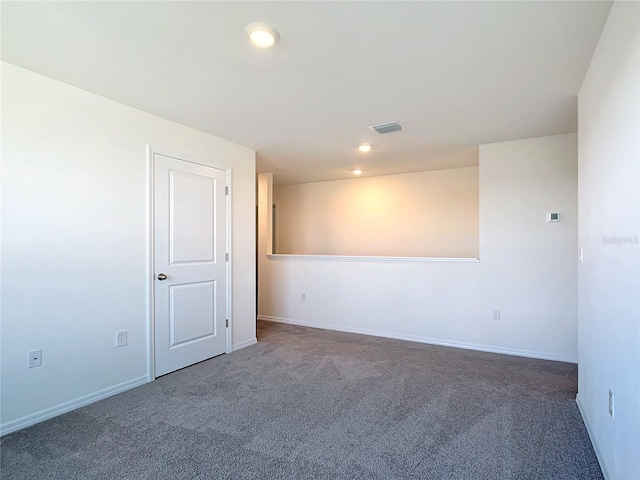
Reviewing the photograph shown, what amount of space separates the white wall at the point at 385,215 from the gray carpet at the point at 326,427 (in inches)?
93.5

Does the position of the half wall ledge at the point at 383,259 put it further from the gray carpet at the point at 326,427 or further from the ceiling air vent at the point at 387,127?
the ceiling air vent at the point at 387,127

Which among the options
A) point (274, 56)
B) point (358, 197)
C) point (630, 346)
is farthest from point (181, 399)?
point (358, 197)

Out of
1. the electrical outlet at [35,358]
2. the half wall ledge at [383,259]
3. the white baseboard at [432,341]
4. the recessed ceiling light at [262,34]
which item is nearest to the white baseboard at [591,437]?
the white baseboard at [432,341]

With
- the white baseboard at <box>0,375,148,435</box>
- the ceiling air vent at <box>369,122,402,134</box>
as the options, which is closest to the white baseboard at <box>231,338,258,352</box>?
the white baseboard at <box>0,375,148,435</box>

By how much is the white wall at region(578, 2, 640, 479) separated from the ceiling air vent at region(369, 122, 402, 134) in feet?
4.73

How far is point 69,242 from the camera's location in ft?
8.19

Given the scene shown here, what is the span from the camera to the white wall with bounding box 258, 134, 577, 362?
3590mm

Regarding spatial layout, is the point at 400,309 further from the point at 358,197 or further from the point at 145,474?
the point at 145,474

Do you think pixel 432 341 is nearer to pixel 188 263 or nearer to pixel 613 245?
pixel 613 245

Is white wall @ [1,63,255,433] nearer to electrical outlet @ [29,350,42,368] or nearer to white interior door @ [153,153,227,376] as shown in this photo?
electrical outlet @ [29,350,42,368]

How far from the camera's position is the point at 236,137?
3.69 metres

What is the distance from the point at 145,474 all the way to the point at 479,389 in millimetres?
2456

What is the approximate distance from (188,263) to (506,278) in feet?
11.2

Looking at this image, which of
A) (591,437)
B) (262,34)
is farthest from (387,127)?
(591,437)
